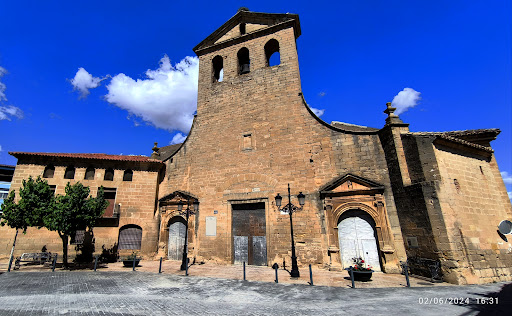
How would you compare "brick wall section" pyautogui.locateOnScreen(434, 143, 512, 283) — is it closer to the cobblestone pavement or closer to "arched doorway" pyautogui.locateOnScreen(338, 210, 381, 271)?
the cobblestone pavement

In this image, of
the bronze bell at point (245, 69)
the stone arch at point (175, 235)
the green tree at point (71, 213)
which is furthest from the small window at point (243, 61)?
the green tree at point (71, 213)

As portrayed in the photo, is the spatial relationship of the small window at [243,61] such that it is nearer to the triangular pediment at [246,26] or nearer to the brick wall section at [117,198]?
the triangular pediment at [246,26]

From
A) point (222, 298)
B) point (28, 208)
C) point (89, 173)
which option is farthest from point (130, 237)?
point (222, 298)

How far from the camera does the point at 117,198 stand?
50.8ft

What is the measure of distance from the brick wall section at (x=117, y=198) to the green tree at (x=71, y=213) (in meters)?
2.82

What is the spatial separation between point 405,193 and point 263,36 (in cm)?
1357

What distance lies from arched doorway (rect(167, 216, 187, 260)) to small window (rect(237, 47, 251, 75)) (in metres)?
11.3

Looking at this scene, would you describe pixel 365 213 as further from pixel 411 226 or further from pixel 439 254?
pixel 439 254

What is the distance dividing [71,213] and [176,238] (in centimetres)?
596

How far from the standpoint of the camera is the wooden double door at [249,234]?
1314 centimetres

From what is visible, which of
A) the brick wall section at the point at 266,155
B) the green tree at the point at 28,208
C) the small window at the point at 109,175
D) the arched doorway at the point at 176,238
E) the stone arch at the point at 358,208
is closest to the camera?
the stone arch at the point at 358,208

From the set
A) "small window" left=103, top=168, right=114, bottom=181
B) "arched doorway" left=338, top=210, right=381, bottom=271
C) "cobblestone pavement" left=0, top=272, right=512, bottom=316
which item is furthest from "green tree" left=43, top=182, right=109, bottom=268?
"arched doorway" left=338, top=210, right=381, bottom=271

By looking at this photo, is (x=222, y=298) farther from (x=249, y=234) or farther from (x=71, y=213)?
(x=71, y=213)

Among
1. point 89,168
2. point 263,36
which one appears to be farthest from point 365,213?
point 89,168
